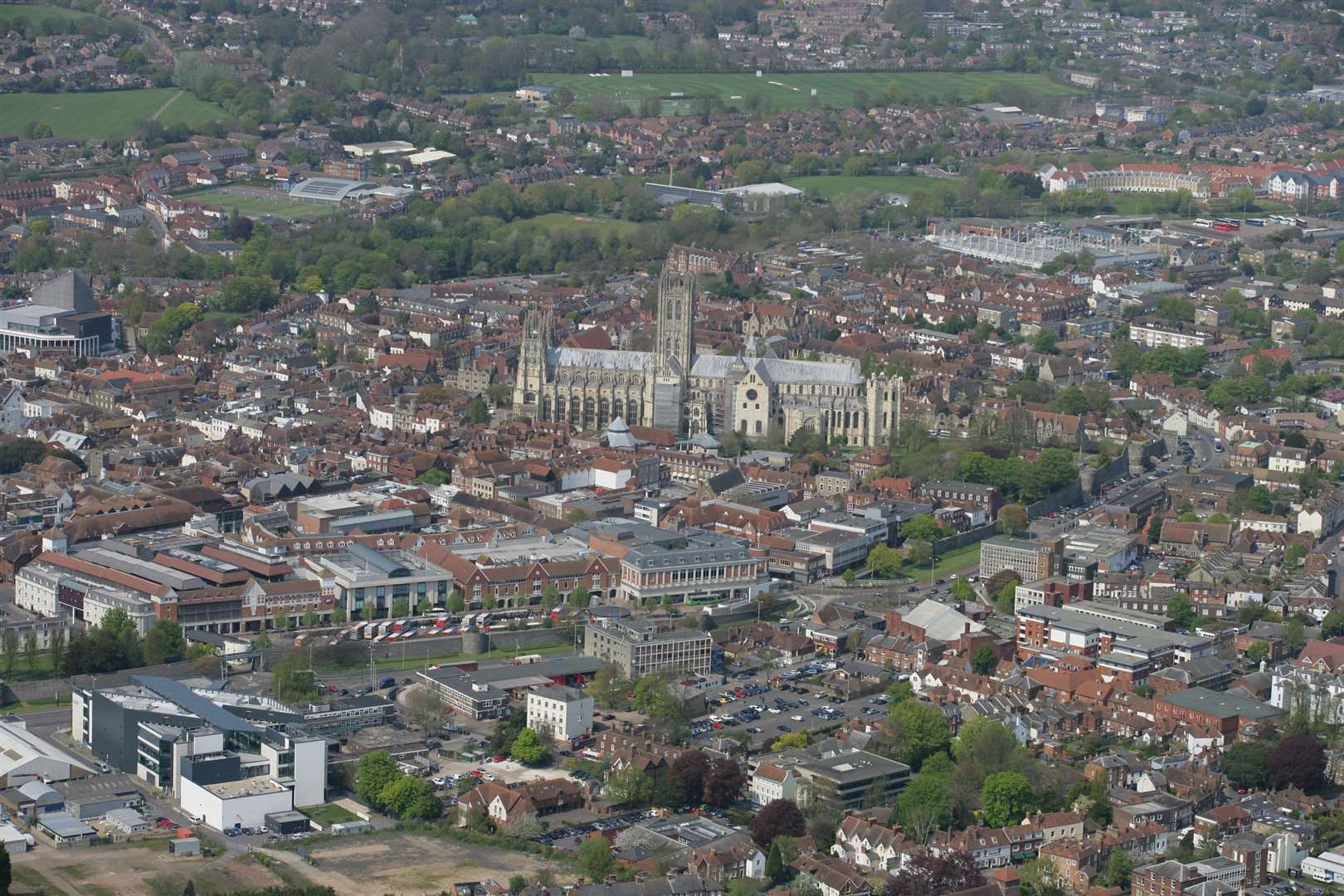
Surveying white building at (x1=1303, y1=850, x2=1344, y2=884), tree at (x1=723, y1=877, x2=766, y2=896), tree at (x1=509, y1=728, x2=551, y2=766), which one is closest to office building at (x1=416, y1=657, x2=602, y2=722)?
tree at (x1=509, y1=728, x2=551, y2=766)

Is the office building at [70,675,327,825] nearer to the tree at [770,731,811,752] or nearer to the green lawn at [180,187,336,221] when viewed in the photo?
the tree at [770,731,811,752]

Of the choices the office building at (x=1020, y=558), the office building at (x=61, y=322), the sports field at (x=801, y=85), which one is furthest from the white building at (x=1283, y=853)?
the sports field at (x=801, y=85)

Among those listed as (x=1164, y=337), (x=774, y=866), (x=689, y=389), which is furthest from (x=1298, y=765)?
(x=1164, y=337)

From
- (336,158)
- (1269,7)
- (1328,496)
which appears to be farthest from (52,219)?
(1269,7)

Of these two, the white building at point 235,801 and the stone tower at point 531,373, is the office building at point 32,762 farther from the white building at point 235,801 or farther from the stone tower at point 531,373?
the stone tower at point 531,373

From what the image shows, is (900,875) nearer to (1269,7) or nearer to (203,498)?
(203,498)

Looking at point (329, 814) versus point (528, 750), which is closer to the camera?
point (329, 814)

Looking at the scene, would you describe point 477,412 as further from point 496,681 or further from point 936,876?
point 936,876
